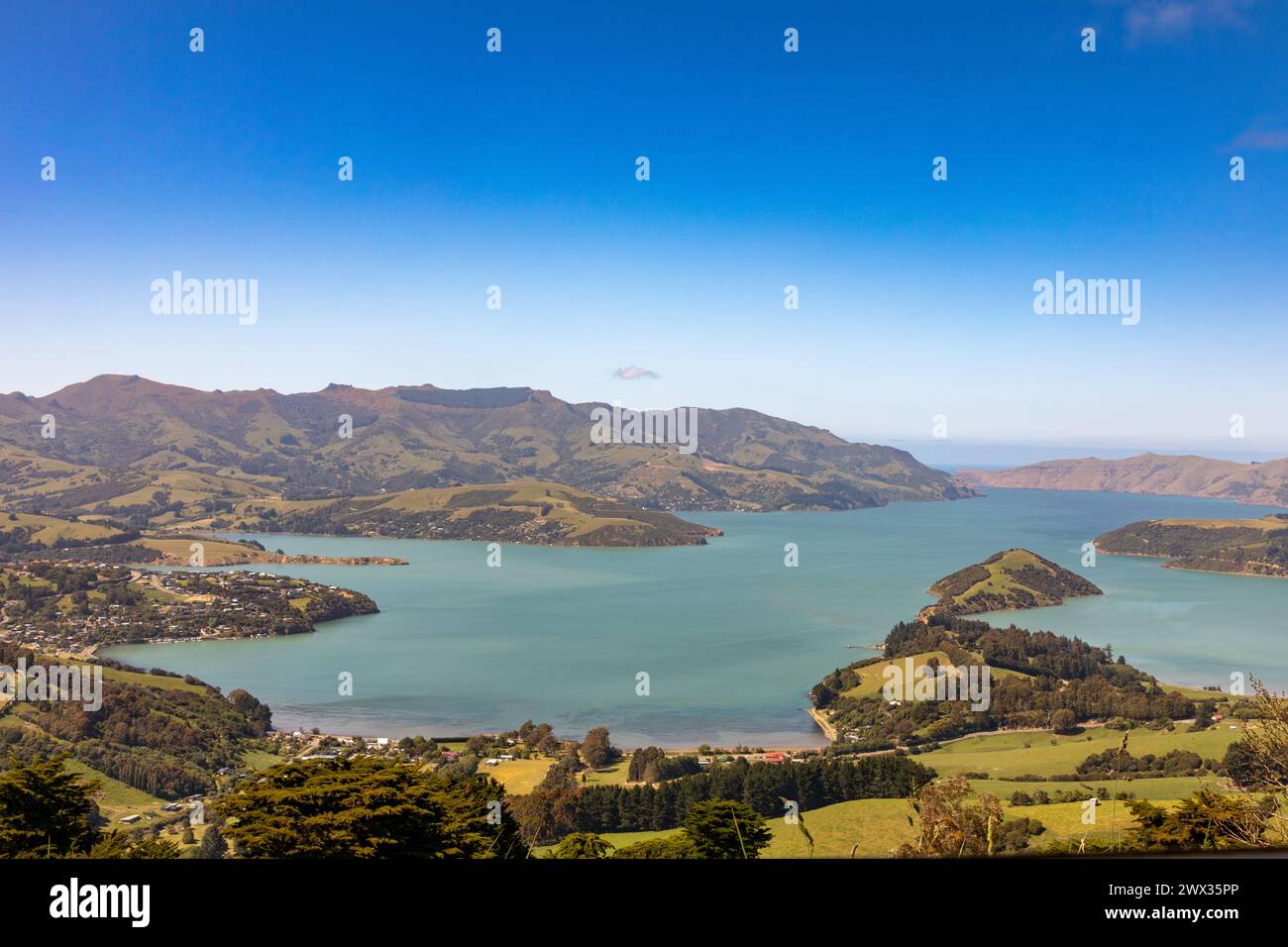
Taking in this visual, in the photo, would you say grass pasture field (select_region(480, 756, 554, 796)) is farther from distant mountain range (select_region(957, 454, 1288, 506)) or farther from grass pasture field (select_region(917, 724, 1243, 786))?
distant mountain range (select_region(957, 454, 1288, 506))

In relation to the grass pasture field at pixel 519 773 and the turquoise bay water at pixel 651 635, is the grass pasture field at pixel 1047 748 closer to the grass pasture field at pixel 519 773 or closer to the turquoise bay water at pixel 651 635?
the turquoise bay water at pixel 651 635

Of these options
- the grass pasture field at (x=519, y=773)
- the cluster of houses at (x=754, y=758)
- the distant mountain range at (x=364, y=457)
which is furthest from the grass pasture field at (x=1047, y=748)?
the distant mountain range at (x=364, y=457)

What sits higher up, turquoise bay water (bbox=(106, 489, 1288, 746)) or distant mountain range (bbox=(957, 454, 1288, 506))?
distant mountain range (bbox=(957, 454, 1288, 506))

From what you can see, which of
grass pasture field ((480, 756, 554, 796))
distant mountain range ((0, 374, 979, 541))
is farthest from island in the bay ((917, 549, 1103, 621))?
distant mountain range ((0, 374, 979, 541))
